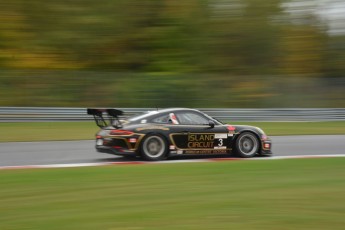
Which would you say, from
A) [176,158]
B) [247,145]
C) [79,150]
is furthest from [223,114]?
[176,158]

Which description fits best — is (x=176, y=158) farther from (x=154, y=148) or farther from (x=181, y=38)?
(x=181, y=38)

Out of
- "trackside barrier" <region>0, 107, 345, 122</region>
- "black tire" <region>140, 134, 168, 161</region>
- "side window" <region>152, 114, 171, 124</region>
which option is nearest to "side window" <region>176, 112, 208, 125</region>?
"side window" <region>152, 114, 171, 124</region>

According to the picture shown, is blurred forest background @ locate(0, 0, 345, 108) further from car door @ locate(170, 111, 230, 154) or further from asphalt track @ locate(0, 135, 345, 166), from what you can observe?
car door @ locate(170, 111, 230, 154)

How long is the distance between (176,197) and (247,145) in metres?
5.56

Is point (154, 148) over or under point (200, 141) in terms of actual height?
under

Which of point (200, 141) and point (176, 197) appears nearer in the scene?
point (176, 197)

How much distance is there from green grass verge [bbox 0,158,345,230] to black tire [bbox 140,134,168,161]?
1.20 metres

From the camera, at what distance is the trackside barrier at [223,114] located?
844 inches

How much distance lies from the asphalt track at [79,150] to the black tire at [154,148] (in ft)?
2.12

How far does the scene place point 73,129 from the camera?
19.8 metres

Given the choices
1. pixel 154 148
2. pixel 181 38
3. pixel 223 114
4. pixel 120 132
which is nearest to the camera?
pixel 120 132

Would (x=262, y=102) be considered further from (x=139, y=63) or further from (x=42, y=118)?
(x=42, y=118)

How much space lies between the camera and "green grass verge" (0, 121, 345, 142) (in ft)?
57.5

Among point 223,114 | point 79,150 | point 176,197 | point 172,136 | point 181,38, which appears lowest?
point 176,197
